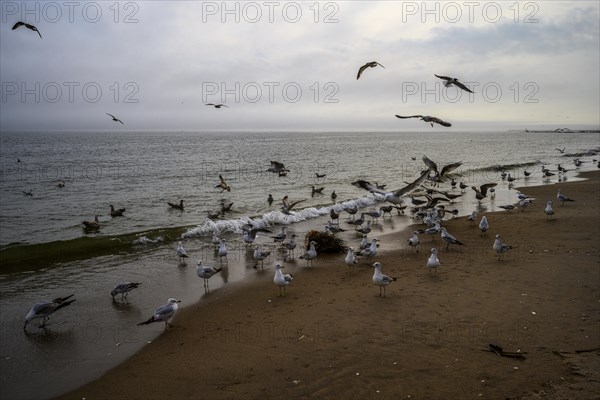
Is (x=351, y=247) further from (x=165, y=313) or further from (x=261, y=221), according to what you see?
(x=261, y=221)

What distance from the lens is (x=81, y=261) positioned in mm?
13891

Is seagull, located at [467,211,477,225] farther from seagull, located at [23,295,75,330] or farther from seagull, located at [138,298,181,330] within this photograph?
seagull, located at [23,295,75,330]

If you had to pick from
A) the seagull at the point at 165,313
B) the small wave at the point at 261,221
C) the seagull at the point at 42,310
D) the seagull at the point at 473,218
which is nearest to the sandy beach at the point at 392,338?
Answer: the seagull at the point at 165,313

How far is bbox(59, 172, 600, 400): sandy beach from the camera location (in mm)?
5918

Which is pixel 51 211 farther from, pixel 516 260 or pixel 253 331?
pixel 516 260

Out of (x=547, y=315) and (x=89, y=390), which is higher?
(x=547, y=315)

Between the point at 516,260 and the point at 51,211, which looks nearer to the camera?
the point at 516,260

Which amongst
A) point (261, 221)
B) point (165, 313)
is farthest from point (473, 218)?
point (165, 313)

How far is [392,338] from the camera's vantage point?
7266mm

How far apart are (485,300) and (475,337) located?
6.07 ft

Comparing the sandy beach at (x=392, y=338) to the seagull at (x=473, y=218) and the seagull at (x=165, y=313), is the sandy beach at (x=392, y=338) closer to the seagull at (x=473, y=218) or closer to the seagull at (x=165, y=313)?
the seagull at (x=165, y=313)

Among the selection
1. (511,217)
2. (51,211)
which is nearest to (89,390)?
(511,217)

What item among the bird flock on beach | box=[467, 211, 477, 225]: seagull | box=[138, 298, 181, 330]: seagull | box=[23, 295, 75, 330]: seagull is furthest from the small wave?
box=[138, 298, 181, 330]: seagull

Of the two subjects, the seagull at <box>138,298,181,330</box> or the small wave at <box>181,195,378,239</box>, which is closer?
the seagull at <box>138,298,181,330</box>
